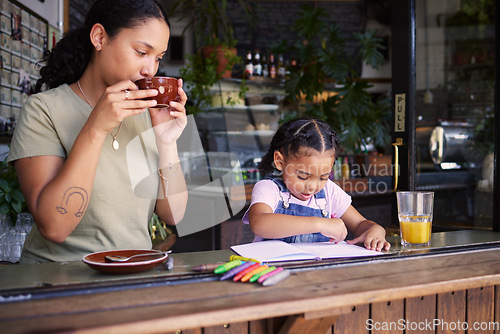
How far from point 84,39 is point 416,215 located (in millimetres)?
1271

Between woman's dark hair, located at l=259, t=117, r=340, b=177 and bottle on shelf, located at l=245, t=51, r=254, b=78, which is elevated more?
bottle on shelf, located at l=245, t=51, r=254, b=78

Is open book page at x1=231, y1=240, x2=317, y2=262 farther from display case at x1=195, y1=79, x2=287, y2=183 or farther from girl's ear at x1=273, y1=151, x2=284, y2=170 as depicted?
display case at x1=195, y1=79, x2=287, y2=183

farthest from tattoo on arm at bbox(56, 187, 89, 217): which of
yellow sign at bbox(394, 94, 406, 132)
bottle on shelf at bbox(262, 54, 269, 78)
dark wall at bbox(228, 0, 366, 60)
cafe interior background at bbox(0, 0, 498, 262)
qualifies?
dark wall at bbox(228, 0, 366, 60)

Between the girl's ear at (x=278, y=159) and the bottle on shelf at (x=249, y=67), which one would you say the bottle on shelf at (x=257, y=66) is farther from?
the girl's ear at (x=278, y=159)

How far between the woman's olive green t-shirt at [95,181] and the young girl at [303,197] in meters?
0.47

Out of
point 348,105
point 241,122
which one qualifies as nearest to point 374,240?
point 241,122

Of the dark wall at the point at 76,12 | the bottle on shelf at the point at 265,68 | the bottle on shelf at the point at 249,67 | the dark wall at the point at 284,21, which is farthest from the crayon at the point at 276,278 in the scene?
the dark wall at the point at 284,21

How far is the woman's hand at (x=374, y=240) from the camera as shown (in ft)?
4.84

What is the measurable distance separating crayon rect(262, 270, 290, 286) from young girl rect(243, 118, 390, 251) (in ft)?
1.63

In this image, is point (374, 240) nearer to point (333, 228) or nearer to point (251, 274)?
point (333, 228)

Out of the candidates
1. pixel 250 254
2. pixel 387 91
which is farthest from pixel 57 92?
pixel 387 91

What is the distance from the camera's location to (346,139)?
4.88m

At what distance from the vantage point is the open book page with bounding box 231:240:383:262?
50.6 inches

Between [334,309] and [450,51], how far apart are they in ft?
18.9
